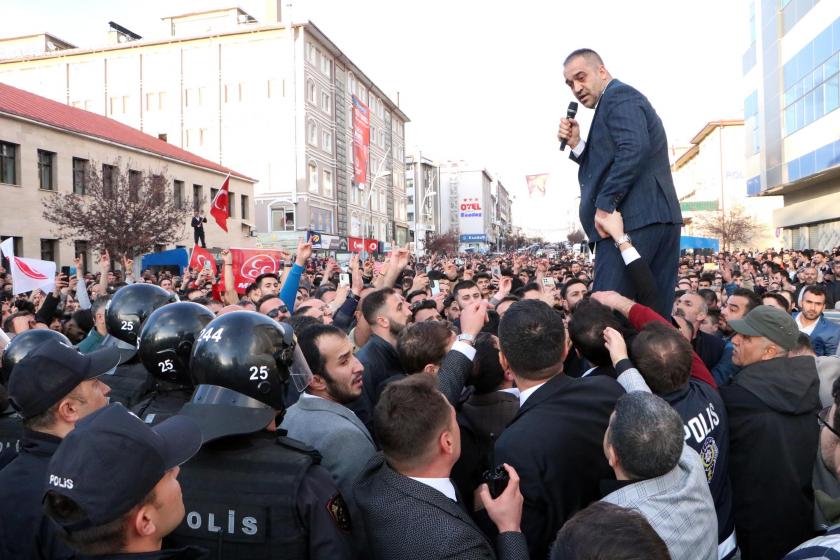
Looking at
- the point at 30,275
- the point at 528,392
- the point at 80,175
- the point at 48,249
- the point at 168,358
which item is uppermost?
the point at 80,175

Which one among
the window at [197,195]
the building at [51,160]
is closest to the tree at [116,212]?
the building at [51,160]

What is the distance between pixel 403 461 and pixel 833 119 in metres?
39.1

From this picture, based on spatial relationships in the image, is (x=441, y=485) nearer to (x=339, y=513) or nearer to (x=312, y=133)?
(x=339, y=513)

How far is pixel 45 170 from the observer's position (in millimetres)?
31859

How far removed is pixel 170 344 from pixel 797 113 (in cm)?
4358

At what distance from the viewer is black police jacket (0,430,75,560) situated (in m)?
2.76

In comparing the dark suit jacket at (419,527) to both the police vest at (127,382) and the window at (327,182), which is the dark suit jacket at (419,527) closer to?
the police vest at (127,382)

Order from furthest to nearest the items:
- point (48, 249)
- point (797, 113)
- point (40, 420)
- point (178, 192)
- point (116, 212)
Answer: point (178, 192) → point (797, 113) → point (48, 249) → point (116, 212) → point (40, 420)

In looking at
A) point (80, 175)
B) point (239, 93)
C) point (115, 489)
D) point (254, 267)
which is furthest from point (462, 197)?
point (115, 489)

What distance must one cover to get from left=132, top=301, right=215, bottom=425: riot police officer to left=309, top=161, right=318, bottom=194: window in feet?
176

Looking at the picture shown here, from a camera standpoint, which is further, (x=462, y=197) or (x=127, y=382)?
(x=462, y=197)

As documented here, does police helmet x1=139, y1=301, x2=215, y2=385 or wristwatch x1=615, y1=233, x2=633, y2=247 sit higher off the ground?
wristwatch x1=615, y1=233, x2=633, y2=247

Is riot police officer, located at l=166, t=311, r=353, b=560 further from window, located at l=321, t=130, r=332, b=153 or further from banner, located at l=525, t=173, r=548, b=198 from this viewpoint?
banner, located at l=525, t=173, r=548, b=198

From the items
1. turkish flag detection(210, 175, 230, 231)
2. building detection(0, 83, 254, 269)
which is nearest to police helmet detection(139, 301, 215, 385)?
turkish flag detection(210, 175, 230, 231)
